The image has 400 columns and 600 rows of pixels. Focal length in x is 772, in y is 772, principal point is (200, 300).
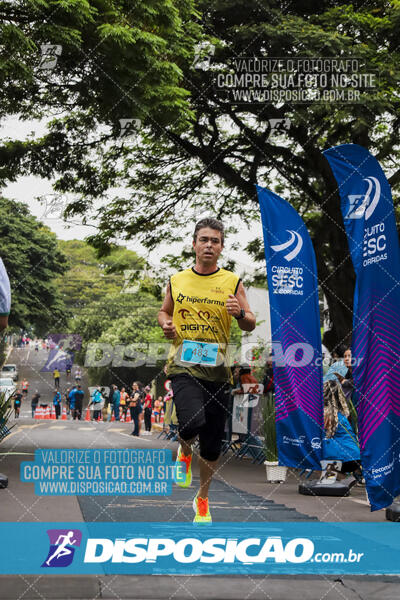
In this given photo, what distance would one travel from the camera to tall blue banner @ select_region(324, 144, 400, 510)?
5.61 meters

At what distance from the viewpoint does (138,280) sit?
18219 millimetres

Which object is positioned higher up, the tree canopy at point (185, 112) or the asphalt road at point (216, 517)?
the tree canopy at point (185, 112)

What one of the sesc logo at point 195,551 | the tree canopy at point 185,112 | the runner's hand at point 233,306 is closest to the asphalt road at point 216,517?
the sesc logo at point 195,551

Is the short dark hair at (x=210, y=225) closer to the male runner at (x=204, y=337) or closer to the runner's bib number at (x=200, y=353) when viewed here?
the male runner at (x=204, y=337)

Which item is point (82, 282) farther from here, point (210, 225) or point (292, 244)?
point (210, 225)

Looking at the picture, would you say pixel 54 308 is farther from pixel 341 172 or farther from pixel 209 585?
pixel 209 585

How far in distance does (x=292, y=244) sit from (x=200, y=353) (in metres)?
4.72

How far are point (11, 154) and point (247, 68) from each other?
468 cm

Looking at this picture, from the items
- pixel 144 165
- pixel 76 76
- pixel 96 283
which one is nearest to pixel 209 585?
pixel 76 76

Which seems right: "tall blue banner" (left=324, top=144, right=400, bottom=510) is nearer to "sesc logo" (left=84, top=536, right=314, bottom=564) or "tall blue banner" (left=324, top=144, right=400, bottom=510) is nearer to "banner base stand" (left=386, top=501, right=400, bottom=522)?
"banner base stand" (left=386, top=501, right=400, bottom=522)

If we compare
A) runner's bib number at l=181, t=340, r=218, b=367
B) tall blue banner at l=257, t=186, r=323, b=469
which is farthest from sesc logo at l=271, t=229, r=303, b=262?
runner's bib number at l=181, t=340, r=218, b=367

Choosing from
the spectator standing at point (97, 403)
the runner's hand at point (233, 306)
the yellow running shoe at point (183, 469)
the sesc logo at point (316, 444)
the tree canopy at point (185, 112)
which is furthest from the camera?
the spectator standing at point (97, 403)

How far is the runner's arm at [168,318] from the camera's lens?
4918 mm

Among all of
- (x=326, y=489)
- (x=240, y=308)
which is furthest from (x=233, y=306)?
(x=326, y=489)
